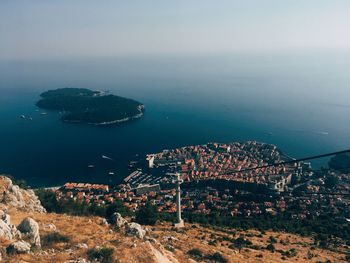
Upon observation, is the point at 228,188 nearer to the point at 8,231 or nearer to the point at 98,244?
the point at 98,244

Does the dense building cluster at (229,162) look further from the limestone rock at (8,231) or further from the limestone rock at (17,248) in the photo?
Result: the limestone rock at (17,248)

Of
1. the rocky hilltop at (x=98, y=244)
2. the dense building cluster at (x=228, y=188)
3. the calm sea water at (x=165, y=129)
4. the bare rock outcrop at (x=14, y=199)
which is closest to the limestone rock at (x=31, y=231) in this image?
the rocky hilltop at (x=98, y=244)

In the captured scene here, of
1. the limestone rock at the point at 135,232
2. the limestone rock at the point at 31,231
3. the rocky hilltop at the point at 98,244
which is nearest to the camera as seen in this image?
the rocky hilltop at the point at 98,244

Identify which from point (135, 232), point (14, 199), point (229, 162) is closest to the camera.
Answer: point (135, 232)

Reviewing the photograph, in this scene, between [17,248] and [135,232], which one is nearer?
[17,248]

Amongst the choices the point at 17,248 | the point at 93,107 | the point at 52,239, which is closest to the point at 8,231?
the point at 17,248

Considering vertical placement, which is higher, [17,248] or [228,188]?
[17,248]
